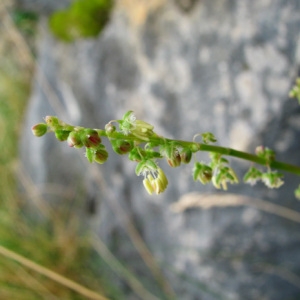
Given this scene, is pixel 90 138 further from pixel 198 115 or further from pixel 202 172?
pixel 198 115

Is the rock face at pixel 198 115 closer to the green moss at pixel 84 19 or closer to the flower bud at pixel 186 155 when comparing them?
the green moss at pixel 84 19

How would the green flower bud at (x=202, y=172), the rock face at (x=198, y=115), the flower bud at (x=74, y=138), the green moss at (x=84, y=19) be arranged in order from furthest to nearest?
the green moss at (x=84, y=19) < the rock face at (x=198, y=115) < the green flower bud at (x=202, y=172) < the flower bud at (x=74, y=138)

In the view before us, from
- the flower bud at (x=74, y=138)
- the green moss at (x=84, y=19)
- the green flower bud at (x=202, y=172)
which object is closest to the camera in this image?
the flower bud at (x=74, y=138)

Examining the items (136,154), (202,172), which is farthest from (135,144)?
(202,172)

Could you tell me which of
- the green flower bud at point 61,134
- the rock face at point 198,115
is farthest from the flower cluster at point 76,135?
the rock face at point 198,115

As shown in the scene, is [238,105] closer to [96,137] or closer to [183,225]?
[183,225]

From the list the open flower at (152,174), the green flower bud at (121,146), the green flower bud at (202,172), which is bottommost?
the green flower bud at (121,146)
